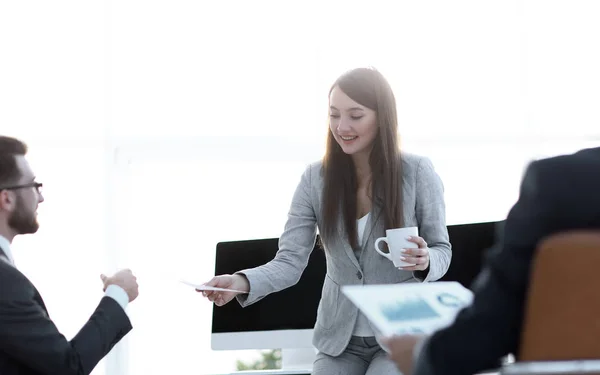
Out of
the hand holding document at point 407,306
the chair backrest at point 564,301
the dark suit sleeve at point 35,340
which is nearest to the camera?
the chair backrest at point 564,301

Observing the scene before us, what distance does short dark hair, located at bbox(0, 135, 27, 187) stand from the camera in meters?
2.29

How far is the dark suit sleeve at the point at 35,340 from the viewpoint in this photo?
199 centimetres

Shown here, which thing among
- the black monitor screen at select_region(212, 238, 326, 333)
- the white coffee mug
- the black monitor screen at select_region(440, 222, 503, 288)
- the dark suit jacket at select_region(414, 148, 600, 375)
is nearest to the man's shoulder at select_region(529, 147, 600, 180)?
the dark suit jacket at select_region(414, 148, 600, 375)

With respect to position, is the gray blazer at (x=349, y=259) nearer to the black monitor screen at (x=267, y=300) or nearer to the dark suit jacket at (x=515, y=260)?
the black monitor screen at (x=267, y=300)

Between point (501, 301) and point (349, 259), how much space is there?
4.63 feet

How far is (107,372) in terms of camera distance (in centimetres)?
407

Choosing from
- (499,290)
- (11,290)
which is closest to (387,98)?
(11,290)

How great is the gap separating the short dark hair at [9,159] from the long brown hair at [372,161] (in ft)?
3.36

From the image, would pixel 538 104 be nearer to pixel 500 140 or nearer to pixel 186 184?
pixel 500 140

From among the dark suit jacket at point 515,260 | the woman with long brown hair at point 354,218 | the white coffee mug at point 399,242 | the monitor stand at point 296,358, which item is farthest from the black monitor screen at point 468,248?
the dark suit jacket at point 515,260

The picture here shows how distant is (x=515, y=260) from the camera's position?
116cm

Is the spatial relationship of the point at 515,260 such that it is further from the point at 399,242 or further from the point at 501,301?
the point at 399,242

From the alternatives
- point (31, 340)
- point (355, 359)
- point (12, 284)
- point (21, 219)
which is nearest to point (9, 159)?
point (21, 219)

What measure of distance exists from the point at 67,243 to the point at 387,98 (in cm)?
225
